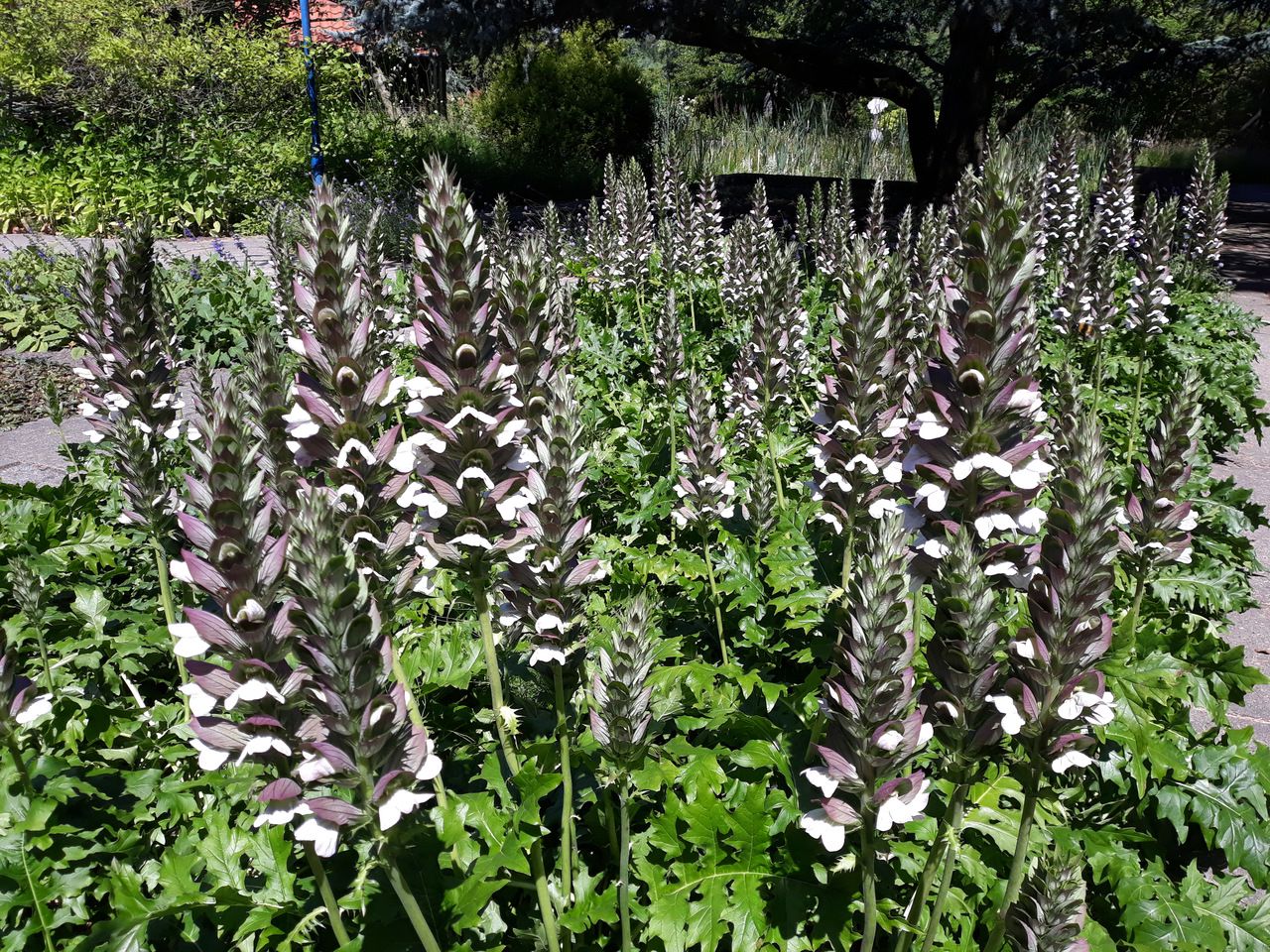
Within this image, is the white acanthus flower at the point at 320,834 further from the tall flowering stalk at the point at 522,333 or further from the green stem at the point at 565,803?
the tall flowering stalk at the point at 522,333

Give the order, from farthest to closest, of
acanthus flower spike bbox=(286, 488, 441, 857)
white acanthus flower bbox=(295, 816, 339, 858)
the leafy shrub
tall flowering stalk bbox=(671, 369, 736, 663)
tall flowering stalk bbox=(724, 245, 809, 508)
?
the leafy shrub → tall flowering stalk bbox=(724, 245, 809, 508) → tall flowering stalk bbox=(671, 369, 736, 663) → white acanthus flower bbox=(295, 816, 339, 858) → acanthus flower spike bbox=(286, 488, 441, 857)

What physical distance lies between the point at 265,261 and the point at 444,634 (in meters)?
9.82

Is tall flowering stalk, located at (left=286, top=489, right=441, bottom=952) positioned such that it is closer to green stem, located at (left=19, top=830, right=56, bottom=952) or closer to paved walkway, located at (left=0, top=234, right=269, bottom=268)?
green stem, located at (left=19, top=830, right=56, bottom=952)

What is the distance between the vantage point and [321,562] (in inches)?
51.6

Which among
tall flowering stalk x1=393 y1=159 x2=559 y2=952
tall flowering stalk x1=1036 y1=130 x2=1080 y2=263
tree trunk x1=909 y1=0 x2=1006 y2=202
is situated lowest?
tall flowering stalk x1=393 y1=159 x2=559 y2=952

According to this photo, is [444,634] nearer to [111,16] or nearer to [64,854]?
[64,854]

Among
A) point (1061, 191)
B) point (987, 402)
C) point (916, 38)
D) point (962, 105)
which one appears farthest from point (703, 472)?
point (916, 38)

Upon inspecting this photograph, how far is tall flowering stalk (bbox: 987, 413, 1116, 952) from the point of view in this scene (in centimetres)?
159

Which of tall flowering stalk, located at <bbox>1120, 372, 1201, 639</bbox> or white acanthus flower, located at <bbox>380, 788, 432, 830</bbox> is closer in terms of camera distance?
white acanthus flower, located at <bbox>380, 788, 432, 830</bbox>

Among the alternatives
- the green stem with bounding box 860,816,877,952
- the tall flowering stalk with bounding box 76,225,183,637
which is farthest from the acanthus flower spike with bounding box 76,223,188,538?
the green stem with bounding box 860,816,877,952

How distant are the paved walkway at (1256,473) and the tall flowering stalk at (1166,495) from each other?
1236 mm

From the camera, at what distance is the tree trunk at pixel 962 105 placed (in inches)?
563

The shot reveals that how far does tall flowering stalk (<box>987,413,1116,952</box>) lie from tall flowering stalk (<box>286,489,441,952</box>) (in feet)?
3.71

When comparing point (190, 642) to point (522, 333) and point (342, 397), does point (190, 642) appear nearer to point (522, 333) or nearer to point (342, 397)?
point (342, 397)
